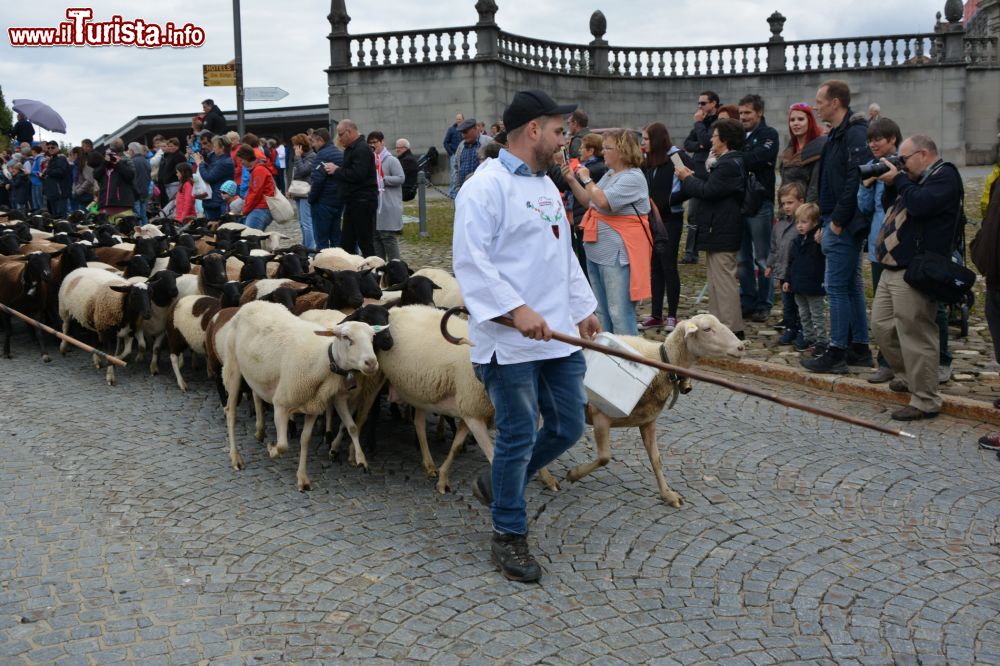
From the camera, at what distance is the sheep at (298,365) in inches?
248

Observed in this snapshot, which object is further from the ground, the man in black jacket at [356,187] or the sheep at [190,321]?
the man in black jacket at [356,187]

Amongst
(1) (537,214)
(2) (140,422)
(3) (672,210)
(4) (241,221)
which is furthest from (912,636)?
(4) (241,221)

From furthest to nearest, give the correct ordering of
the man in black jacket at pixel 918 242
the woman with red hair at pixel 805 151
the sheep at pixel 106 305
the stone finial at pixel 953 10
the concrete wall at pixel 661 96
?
1. the stone finial at pixel 953 10
2. the concrete wall at pixel 661 96
3. the woman with red hair at pixel 805 151
4. the sheep at pixel 106 305
5. the man in black jacket at pixel 918 242

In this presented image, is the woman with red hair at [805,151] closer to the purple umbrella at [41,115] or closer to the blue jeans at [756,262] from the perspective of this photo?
the blue jeans at [756,262]

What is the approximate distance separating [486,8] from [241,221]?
17764 millimetres

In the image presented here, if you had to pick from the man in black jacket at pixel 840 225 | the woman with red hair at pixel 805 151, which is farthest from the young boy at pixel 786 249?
the man in black jacket at pixel 840 225

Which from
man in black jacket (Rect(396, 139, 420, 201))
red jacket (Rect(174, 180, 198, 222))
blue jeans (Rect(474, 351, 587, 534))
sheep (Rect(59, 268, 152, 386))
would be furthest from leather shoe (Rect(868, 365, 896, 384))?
red jacket (Rect(174, 180, 198, 222))

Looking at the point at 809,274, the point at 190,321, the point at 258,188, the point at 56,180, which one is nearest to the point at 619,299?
the point at 809,274

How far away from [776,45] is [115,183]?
22758mm

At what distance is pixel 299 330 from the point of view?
6.87m

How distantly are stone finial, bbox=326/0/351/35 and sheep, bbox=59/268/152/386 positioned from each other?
21157mm

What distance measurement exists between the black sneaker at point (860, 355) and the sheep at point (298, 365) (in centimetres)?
482

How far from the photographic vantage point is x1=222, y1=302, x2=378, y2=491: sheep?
248 inches

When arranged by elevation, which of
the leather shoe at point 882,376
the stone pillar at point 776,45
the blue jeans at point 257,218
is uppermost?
the stone pillar at point 776,45
